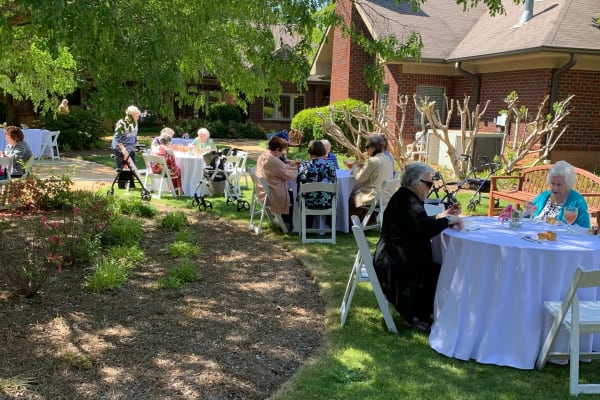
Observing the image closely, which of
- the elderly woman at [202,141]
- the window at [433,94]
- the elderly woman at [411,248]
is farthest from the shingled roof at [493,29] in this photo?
the elderly woman at [411,248]

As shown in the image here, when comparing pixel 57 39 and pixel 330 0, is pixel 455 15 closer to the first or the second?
pixel 330 0

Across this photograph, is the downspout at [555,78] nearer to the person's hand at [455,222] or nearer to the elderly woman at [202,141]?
the elderly woman at [202,141]

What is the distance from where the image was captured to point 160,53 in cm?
391

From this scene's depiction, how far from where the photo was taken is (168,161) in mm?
10578

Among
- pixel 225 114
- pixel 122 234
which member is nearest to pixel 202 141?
pixel 122 234

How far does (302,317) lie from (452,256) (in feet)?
4.94

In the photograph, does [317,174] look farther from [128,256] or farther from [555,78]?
[555,78]

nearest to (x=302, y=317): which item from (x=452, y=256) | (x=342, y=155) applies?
(x=452, y=256)

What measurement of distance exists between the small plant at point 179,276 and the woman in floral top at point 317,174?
2108mm

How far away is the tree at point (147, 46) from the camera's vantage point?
3.50 metres

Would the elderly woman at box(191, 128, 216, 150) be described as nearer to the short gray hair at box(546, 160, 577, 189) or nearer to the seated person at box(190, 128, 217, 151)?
the seated person at box(190, 128, 217, 151)

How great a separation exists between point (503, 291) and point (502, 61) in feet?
39.8

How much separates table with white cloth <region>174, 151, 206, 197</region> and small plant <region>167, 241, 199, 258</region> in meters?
4.18

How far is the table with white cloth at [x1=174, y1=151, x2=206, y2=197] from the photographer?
35.0ft
